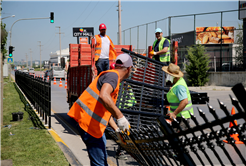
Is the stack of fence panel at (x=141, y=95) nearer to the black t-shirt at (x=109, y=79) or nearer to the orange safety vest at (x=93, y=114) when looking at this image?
the orange safety vest at (x=93, y=114)

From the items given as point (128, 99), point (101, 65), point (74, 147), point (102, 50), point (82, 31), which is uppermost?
point (82, 31)

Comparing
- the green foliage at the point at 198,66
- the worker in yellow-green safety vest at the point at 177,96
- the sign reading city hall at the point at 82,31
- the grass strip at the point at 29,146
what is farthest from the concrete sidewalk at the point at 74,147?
the sign reading city hall at the point at 82,31

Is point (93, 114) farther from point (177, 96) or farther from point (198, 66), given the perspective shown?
point (198, 66)

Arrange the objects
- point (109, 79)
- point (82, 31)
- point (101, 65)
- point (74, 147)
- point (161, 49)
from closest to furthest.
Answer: point (109, 79)
point (74, 147)
point (101, 65)
point (161, 49)
point (82, 31)

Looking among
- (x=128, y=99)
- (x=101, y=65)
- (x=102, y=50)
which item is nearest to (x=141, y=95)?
(x=128, y=99)

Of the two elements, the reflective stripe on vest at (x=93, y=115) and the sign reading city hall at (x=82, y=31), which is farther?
the sign reading city hall at (x=82, y=31)

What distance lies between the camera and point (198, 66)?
2600 cm

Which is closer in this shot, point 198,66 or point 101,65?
point 101,65

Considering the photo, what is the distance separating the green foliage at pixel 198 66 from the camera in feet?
85.1

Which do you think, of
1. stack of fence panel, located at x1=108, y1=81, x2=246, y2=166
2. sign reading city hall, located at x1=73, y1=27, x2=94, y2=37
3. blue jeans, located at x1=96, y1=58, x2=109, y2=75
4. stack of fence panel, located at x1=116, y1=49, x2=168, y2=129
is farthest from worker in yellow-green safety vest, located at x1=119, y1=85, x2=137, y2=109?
sign reading city hall, located at x1=73, y1=27, x2=94, y2=37

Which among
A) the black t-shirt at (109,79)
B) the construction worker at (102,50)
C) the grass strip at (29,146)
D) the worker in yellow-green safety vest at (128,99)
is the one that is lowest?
the grass strip at (29,146)

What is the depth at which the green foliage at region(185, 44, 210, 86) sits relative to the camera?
2595 cm

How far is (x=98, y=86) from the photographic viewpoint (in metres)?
3.20

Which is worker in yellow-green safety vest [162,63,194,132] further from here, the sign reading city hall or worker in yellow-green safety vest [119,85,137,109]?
the sign reading city hall
